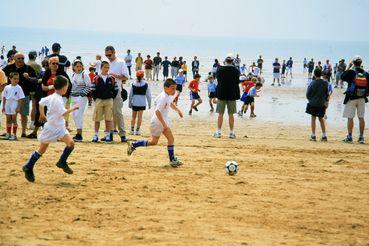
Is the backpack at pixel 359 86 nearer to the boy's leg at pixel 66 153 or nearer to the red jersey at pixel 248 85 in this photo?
the red jersey at pixel 248 85

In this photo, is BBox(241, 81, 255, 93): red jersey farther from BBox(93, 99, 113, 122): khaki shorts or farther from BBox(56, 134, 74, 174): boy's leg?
BBox(56, 134, 74, 174): boy's leg

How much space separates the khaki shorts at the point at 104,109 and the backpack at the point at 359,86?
6002mm

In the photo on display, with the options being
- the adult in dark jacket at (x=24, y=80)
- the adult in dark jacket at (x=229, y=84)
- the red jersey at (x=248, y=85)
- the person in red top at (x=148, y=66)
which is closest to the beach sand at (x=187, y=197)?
the adult in dark jacket at (x=24, y=80)

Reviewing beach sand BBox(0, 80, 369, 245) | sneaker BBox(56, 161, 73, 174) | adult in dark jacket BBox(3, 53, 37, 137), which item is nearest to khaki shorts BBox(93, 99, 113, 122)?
beach sand BBox(0, 80, 369, 245)

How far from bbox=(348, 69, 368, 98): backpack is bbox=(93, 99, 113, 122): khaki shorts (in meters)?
6.00

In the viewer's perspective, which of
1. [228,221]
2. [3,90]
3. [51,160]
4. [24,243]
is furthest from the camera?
[3,90]

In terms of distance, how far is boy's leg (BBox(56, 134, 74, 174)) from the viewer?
29.6ft

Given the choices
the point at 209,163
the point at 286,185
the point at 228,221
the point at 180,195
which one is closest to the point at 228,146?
the point at 209,163

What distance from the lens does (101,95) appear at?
505 inches

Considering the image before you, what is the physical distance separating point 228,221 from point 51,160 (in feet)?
15.3

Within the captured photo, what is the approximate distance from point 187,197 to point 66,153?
2169 mm

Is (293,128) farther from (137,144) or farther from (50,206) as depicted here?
(50,206)

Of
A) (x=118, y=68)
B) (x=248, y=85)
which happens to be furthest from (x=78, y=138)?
(x=248, y=85)

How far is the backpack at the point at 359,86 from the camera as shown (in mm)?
14258
